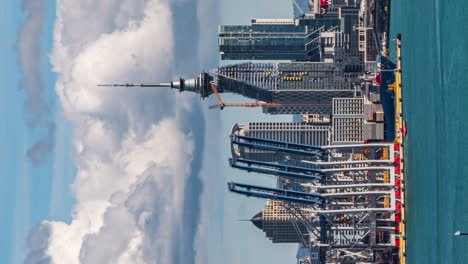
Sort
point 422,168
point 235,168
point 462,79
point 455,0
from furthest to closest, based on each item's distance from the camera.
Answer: point 235,168 < point 422,168 < point 455,0 < point 462,79

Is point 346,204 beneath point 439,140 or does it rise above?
beneath

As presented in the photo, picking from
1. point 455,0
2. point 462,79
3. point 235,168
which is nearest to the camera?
point 462,79

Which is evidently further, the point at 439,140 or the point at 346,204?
the point at 346,204

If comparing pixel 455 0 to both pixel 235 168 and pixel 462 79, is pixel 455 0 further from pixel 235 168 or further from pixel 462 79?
pixel 235 168

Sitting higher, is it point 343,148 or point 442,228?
point 343,148

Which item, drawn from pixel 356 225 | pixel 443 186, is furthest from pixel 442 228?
pixel 356 225

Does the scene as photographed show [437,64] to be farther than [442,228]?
Yes

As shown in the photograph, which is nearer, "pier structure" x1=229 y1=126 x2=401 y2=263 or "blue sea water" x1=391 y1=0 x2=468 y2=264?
"blue sea water" x1=391 y1=0 x2=468 y2=264

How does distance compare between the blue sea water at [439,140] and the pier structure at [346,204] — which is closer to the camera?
the blue sea water at [439,140]
